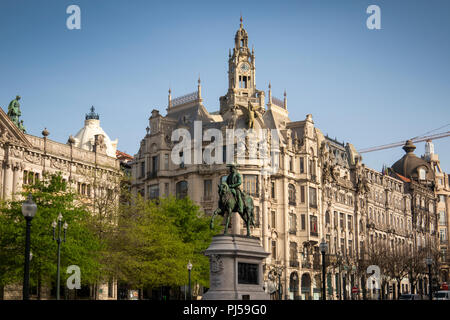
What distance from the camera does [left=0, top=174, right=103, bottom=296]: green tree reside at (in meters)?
48.0

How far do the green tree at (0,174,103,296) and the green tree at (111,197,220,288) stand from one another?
5.39 meters

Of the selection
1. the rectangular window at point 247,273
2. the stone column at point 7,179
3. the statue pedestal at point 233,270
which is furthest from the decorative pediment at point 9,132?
the rectangular window at point 247,273

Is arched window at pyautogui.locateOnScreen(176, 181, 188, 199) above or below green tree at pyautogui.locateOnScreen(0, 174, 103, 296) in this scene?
above

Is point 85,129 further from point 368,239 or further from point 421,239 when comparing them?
point 421,239

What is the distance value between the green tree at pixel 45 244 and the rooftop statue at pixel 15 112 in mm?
23505

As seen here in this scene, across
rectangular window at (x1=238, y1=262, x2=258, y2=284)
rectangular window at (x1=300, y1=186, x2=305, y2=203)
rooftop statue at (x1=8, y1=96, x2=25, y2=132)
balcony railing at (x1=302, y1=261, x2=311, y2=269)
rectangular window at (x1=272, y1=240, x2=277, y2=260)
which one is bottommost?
rectangular window at (x1=238, y1=262, x2=258, y2=284)

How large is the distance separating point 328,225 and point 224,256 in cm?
6211

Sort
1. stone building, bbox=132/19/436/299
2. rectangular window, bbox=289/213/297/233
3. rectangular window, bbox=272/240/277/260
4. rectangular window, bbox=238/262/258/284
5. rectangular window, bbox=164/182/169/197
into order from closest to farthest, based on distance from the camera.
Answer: rectangular window, bbox=238/262/258/284 → stone building, bbox=132/19/436/299 → rectangular window, bbox=272/240/277/260 → rectangular window, bbox=164/182/169/197 → rectangular window, bbox=289/213/297/233

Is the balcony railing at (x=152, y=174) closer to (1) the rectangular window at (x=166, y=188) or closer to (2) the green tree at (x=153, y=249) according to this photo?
(1) the rectangular window at (x=166, y=188)

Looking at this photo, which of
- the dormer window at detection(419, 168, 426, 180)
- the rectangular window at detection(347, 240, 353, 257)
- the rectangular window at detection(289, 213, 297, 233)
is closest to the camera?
the rectangular window at detection(289, 213, 297, 233)

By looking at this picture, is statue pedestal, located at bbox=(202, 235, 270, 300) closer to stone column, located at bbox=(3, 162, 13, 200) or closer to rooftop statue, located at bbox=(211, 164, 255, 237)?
rooftop statue, located at bbox=(211, 164, 255, 237)

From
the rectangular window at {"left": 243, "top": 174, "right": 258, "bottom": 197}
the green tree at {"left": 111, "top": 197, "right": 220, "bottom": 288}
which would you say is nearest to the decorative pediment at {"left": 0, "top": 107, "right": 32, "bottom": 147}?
the green tree at {"left": 111, "top": 197, "right": 220, "bottom": 288}
